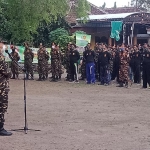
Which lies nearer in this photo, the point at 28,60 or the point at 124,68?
the point at 124,68

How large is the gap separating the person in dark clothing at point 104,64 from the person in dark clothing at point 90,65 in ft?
1.40

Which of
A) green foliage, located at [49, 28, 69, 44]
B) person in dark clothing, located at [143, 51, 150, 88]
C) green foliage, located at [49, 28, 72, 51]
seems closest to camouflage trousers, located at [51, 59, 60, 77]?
person in dark clothing, located at [143, 51, 150, 88]

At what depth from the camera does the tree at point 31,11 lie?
68.6ft

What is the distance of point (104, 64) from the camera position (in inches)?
812

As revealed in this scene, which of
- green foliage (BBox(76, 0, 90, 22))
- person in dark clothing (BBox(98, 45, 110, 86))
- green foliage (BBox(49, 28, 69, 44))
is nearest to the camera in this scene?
person in dark clothing (BBox(98, 45, 110, 86))

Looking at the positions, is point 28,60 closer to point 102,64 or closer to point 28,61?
point 28,61

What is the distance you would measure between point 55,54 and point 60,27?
11739 mm

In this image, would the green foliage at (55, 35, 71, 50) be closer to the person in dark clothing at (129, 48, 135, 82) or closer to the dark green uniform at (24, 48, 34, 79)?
the dark green uniform at (24, 48, 34, 79)

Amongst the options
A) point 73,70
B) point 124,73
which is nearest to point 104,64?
point 124,73

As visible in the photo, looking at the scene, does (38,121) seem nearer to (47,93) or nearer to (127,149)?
(127,149)

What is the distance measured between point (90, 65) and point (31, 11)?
372cm

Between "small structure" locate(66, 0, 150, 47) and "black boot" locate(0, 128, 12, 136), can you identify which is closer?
"black boot" locate(0, 128, 12, 136)

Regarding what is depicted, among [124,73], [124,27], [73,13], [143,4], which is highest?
[143,4]

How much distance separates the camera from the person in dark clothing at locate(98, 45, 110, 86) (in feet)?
67.3
